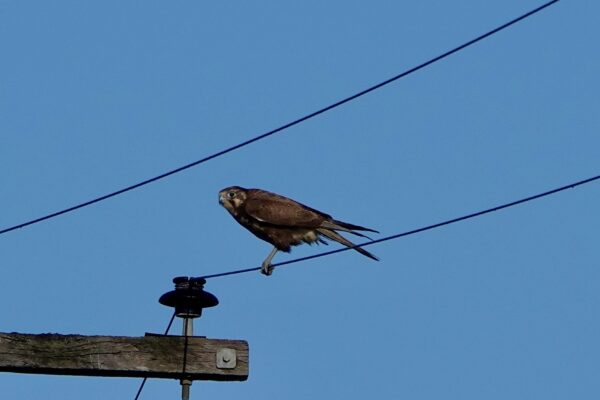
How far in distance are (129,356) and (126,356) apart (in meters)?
0.02

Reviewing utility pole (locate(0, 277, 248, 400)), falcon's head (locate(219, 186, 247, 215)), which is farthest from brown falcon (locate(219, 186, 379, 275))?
utility pole (locate(0, 277, 248, 400))

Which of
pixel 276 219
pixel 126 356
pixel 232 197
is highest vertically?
pixel 232 197

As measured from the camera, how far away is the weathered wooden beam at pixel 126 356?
28.5ft

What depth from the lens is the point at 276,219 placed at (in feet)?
41.2

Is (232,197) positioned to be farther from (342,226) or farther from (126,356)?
(126,356)

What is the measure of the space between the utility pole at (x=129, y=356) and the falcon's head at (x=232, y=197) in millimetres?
4137

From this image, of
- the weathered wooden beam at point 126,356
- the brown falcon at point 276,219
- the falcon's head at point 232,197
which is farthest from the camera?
the falcon's head at point 232,197

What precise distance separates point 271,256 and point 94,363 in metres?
3.70

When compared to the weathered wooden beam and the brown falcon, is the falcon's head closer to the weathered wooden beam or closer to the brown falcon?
the brown falcon

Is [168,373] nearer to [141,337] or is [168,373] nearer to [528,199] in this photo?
[141,337]

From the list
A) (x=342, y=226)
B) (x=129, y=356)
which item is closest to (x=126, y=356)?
(x=129, y=356)

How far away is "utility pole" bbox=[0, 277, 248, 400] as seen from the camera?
8680mm

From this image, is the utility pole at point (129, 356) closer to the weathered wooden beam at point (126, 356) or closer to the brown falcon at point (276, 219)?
the weathered wooden beam at point (126, 356)

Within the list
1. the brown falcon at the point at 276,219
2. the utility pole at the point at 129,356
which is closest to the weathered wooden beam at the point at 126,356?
the utility pole at the point at 129,356
